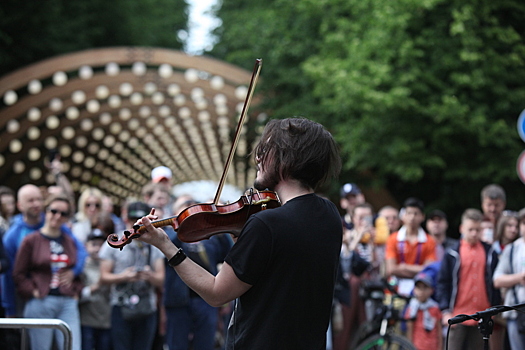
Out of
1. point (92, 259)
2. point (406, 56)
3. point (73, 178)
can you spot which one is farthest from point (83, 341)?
point (73, 178)

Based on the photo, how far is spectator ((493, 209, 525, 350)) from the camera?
770cm

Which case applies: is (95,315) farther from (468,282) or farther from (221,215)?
(221,215)

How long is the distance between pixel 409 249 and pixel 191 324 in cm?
309

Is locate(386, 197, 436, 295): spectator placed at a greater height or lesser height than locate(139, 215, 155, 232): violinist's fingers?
greater

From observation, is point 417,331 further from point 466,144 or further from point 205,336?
point 466,144

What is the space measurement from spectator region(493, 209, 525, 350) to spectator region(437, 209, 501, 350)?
12.6 inches

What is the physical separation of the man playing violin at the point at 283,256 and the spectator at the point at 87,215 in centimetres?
746

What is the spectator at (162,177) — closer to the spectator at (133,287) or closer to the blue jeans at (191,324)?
the spectator at (133,287)

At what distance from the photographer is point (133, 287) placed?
27.5 ft

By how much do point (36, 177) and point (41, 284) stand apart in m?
22.2

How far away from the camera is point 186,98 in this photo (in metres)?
26.3

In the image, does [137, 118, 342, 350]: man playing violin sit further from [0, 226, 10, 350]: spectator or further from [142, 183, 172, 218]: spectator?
[142, 183, 172, 218]: spectator

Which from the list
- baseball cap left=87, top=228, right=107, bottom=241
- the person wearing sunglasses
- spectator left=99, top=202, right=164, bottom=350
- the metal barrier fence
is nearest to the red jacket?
the person wearing sunglasses

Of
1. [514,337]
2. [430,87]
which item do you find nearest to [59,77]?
[430,87]
